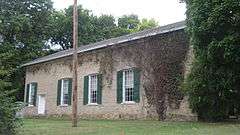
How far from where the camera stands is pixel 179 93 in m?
21.3

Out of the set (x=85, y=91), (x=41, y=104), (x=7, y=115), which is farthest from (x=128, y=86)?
(x=7, y=115)

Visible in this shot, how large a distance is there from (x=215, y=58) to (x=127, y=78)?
964cm

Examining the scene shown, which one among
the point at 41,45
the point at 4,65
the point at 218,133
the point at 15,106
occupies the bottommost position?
the point at 218,133

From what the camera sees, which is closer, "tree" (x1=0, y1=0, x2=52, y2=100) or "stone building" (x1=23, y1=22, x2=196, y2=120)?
"stone building" (x1=23, y1=22, x2=196, y2=120)

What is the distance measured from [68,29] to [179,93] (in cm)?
2883

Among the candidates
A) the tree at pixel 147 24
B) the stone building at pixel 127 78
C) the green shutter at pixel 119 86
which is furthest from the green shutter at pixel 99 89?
the tree at pixel 147 24

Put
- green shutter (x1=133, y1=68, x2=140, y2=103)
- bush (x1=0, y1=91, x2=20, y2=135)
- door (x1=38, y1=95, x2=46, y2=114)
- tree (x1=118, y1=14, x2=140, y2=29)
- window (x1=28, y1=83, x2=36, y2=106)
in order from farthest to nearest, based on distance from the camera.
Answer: tree (x1=118, y1=14, x2=140, y2=29), window (x1=28, y1=83, x2=36, y2=106), door (x1=38, y1=95, x2=46, y2=114), green shutter (x1=133, y1=68, x2=140, y2=103), bush (x1=0, y1=91, x2=20, y2=135)

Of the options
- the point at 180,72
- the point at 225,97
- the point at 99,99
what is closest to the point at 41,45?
the point at 99,99

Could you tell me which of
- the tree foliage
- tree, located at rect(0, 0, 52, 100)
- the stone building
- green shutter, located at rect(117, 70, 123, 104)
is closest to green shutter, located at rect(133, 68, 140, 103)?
the stone building

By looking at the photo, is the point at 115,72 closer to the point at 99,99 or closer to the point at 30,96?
the point at 99,99

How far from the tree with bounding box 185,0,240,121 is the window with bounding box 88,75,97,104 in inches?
350

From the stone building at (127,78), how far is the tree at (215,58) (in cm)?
177

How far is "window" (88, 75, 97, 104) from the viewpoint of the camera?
2747cm

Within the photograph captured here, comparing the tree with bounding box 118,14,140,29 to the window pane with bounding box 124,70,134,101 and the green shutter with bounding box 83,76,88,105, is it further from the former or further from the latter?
the window pane with bounding box 124,70,134,101
